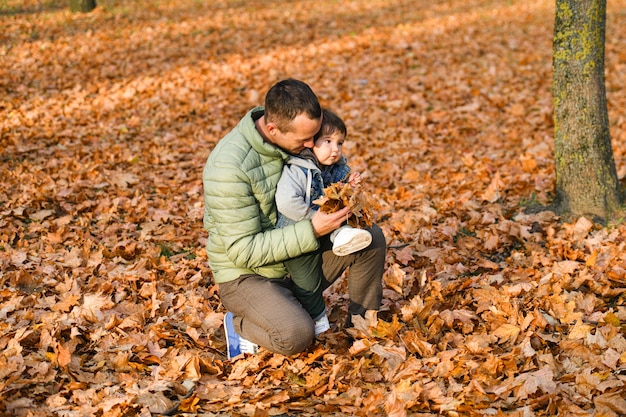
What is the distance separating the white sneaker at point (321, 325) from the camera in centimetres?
391

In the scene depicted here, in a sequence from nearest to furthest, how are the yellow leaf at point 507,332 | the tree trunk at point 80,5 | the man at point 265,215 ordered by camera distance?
1. the man at point 265,215
2. the yellow leaf at point 507,332
3. the tree trunk at point 80,5

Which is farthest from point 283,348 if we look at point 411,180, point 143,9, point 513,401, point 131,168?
point 143,9

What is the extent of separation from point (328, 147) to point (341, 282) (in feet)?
4.87

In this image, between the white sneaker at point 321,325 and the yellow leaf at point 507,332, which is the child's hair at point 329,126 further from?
→ the yellow leaf at point 507,332

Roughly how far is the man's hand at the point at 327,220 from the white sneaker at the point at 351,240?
0.20 feet

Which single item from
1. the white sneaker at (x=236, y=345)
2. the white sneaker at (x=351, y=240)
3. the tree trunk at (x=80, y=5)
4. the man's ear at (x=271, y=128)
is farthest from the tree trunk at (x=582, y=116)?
the tree trunk at (x=80, y=5)

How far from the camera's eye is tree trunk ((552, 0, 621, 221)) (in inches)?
196

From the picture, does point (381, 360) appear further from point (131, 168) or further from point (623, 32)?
point (623, 32)

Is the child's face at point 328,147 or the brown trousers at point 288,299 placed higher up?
the child's face at point 328,147

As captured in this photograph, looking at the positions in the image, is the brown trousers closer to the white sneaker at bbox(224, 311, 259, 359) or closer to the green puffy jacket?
the white sneaker at bbox(224, 311, 259, 359)

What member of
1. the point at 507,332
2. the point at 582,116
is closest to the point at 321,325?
the point at 507,332

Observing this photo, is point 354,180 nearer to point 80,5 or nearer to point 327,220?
point 327,220

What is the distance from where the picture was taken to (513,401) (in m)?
3.17

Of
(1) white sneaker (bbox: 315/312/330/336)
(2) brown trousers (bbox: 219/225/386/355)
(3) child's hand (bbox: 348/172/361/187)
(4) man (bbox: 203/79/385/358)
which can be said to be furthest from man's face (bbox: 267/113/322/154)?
(1) white sneaker (bbox: 315/312/330/336)
